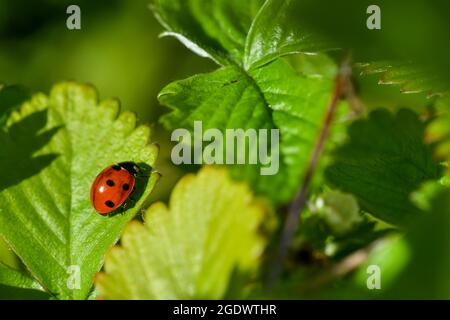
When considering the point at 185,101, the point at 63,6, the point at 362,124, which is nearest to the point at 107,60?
the point at 63,6

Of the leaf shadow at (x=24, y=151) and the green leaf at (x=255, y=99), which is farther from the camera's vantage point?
the leaf shadow at (x=24, y=151)

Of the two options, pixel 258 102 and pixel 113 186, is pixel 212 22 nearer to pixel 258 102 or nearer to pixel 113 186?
pixel 258 102

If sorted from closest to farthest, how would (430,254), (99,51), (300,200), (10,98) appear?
(430,254) → (300,200) → (10,98) → (99,51)

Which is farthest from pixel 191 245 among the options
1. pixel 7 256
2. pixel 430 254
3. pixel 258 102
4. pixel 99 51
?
pixel 99 51

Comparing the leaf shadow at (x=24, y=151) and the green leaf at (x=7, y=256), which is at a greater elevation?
the leaf shadow at (x=24, y=151)

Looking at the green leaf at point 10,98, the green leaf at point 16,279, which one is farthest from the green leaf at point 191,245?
the green leaf at point 10,98

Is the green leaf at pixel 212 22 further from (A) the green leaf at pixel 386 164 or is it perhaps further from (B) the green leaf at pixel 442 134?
(B) the green leaf at pixel 442 134

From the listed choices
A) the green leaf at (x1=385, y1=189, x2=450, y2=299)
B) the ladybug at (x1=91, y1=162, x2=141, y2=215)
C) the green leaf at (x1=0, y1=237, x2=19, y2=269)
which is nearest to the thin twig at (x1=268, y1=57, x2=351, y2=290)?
the green leaf at (x1=385, y1=189, x2=450, y2=299)

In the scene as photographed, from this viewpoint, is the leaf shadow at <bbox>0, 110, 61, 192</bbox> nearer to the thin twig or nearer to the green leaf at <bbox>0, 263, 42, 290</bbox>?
the green leaf at <bbox>0, 263, 42, 290</bbox>
